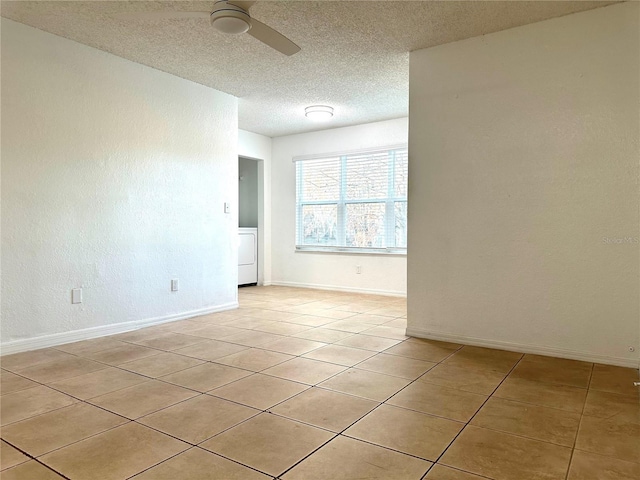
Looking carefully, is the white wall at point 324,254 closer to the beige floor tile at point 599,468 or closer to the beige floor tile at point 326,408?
the beige floor tile at point 326,408

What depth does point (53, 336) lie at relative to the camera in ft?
11.0

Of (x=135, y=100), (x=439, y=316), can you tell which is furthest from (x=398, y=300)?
(x=135, y=100)

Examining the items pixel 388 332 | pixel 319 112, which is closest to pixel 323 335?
pixel 388 332

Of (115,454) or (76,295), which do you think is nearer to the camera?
(115,454)

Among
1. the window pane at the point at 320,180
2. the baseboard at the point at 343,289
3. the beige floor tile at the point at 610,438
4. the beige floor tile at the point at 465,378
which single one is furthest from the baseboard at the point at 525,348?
the window pane at the point at 320,180

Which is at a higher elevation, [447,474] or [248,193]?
[248,193]

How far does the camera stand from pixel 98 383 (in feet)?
8.27

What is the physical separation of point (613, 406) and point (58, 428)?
2715 mm

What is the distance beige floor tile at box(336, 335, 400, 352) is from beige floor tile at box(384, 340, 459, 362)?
77 millimetres

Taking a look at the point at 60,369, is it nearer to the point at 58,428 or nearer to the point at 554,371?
the point at 58,428

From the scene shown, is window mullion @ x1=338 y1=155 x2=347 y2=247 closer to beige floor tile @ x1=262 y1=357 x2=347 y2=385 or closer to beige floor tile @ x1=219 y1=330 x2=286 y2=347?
beige floor tile @ x1=219 y1=330 x2=286 y2=347

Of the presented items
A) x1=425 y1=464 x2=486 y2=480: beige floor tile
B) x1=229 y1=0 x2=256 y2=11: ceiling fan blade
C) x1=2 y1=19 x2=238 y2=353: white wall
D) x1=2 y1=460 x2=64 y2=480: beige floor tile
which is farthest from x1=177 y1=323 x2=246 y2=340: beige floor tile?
x1=229 y1=0 x2=256 y2=11: ceiling fan blade

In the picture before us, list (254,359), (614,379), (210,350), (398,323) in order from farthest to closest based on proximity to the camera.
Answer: (398,323)
(210,350)
(254,359)
(614,379)

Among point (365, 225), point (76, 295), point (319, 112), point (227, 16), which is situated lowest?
point (76, 295)
